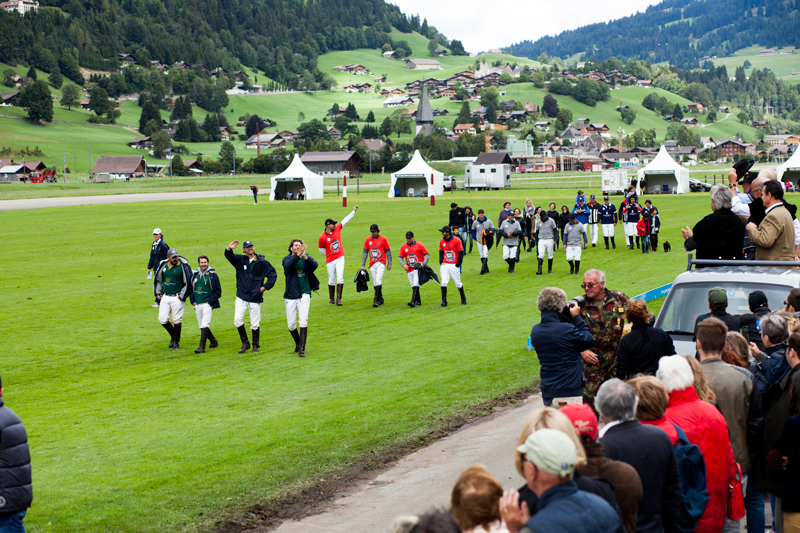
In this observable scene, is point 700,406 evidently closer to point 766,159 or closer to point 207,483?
point 207,483

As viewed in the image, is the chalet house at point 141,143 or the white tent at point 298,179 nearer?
the white tent at point 298,179

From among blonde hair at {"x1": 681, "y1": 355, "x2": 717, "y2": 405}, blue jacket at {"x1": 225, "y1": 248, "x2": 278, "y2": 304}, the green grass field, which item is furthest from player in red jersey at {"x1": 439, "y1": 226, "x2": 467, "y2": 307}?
blonde hair at {"x1": 681, "y1": 355, "x2": 717, "y2": 405}

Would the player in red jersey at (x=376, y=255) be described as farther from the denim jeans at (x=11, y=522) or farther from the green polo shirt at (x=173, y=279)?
the denim jeans at (x=11, y=522)

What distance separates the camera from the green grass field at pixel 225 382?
7816mm

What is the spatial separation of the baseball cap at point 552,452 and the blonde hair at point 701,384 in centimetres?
204

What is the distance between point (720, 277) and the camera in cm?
873

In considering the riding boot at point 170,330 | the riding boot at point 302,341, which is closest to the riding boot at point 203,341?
the riding boot at point 170,330

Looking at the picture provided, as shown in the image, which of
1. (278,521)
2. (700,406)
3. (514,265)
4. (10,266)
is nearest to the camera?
(700,406)

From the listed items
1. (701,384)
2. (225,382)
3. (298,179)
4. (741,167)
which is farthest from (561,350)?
(298,179)

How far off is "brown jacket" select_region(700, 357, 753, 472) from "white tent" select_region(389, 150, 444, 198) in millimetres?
60763

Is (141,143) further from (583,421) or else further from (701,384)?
(583,421)

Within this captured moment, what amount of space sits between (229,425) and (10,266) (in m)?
21.3

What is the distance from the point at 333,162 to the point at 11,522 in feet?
366

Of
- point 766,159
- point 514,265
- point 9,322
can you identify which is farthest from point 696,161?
point 9,322
